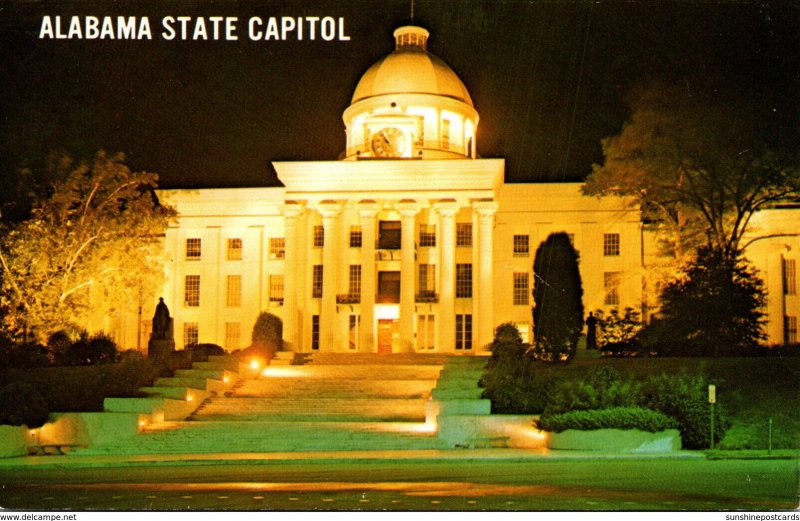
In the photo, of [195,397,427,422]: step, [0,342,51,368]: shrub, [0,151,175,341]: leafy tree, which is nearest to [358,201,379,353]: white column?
[0,151,175,341]: leafy tree

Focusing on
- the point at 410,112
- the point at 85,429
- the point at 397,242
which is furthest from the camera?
the point at 410,112

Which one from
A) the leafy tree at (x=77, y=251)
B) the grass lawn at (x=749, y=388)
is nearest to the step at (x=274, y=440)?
the grass lawn at (x=749, y=388)

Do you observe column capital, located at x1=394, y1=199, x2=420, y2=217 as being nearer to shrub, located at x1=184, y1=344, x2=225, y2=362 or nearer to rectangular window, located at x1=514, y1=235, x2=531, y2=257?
rectangular window, located at x1=514, y1=235, x2=531, y2=257

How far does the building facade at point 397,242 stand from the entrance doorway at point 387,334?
0.07m

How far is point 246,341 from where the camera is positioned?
54281 mm

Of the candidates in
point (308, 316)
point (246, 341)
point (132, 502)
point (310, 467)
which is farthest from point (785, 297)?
point (132, 502)

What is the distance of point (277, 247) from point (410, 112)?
33.4 ft

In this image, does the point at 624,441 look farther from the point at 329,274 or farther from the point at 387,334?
the point at 387,334

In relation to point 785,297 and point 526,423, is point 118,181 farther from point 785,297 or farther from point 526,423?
point 785,297

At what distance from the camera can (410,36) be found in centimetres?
6116

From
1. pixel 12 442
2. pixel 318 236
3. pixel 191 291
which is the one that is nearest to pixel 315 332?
pixel 318 236

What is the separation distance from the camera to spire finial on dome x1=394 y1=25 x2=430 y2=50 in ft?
200

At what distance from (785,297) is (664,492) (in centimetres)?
3876

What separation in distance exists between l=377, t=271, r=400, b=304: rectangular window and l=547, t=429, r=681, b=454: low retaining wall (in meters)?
25.7
